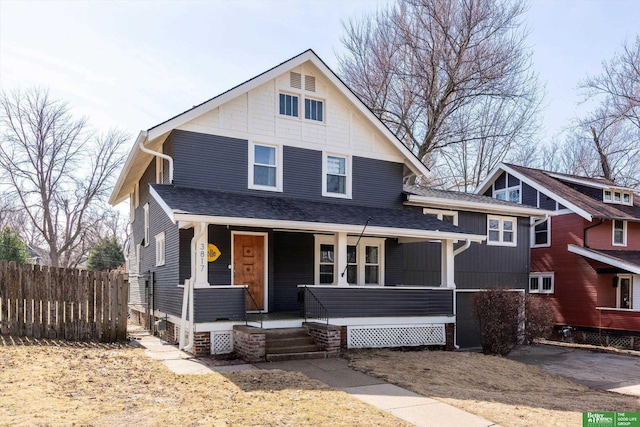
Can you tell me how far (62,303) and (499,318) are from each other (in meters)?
11.0

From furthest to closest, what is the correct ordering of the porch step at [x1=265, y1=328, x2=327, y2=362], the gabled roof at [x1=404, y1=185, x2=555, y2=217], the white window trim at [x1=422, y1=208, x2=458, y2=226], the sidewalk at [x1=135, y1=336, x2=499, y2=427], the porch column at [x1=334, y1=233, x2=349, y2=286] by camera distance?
the white window trim at [x1=422, y1=208, x2=458, y2=226] < the gabled roof at [x1=404, y1=185, x2=555, y2=217] < the porch column at [x1=334, y1=233, x2=349, y2=286] < the porch step at [x1=265, y1=328, x2=327, y2=362] < the sidewalk at [x1=135, y1=336, x2=499, y2=427]

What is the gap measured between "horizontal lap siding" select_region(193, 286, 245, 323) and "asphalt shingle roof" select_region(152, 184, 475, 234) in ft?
5.79

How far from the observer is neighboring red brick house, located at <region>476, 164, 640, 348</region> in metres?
19.4

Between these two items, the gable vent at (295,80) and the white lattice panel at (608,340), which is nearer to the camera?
the gable vent at (295,80)

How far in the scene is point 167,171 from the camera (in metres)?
13.6

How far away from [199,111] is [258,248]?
12.9ft

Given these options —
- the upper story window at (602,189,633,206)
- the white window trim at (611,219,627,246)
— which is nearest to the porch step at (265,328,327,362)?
the white window trim at (611,219,627,246)

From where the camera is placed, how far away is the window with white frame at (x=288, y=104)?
14.3 meters

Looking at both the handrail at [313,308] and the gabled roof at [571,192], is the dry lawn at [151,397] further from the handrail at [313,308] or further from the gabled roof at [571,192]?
the gabled roof at [571,192]

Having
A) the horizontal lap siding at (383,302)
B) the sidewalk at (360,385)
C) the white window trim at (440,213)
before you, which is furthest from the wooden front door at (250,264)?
the white window trim at (440,213)

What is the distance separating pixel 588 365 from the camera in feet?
47.3

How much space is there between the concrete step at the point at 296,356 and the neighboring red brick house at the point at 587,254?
12.4m

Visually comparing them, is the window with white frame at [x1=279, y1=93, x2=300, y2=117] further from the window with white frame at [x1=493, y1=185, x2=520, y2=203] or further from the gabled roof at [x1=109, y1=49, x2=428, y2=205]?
the window with white frame at [x1=493, y1=185, x2=520, y2=203]

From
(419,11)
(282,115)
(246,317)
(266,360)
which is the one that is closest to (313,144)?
(282,115)
